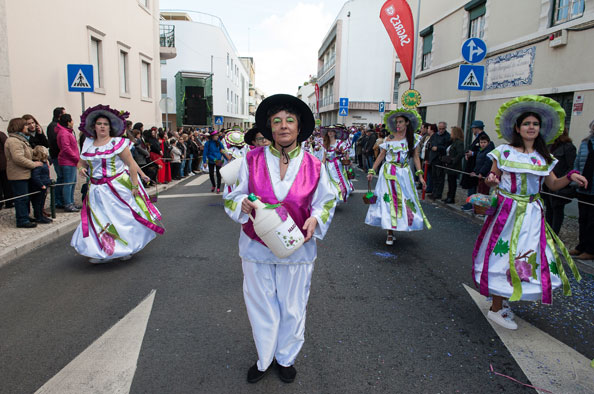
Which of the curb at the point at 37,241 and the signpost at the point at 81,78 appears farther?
the signpost at the point at 81,78

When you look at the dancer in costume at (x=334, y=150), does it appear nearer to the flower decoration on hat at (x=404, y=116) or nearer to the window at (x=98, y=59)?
the flower decoration on hat at (x=404, y=116)

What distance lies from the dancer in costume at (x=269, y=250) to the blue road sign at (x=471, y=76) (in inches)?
305

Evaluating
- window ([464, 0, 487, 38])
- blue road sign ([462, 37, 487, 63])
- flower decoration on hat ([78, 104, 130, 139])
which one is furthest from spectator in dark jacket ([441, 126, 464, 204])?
flower decoration on hat ([78, 104, 130, 139])

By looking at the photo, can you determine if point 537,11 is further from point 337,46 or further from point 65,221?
point 337,46

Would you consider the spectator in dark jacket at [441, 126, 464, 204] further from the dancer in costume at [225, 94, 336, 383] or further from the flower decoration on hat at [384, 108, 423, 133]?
the dancer in costume at [225, 94, 336, 383]

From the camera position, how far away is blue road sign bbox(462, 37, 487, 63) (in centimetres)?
970

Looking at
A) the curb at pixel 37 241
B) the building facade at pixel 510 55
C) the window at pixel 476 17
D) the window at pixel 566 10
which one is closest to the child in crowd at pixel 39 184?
the curb at pixel 37 241

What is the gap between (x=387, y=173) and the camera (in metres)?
6.67

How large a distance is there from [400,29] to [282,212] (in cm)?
1588

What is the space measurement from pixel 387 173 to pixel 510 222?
288cm

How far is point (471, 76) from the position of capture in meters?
9.48

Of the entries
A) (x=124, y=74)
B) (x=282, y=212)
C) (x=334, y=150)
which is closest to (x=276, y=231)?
(x=282, y=212)

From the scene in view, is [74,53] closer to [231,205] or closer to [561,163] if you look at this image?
[231,205]

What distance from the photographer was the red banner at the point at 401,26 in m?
16.3
